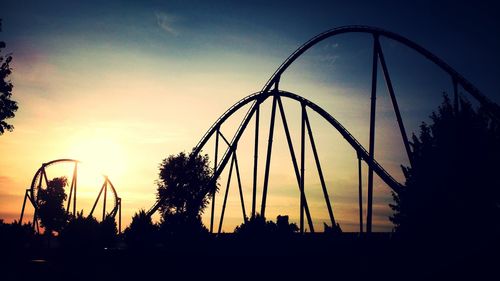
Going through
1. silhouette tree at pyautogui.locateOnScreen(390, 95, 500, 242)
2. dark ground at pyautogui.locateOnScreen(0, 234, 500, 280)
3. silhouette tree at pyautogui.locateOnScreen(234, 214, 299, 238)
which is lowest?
dark ground at pyautogui.locateOnScreen(0, 234, 500, 280)

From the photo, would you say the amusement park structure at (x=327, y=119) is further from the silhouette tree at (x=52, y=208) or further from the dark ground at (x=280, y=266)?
the silhouette tree at (x=52, y=208)

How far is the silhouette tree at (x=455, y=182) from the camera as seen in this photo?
14.7 meters

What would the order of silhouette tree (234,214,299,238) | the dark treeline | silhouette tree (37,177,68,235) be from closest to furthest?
the dark treeline, silhouette tree (234,214,299,238), silhouette tree (37,177,68,235)

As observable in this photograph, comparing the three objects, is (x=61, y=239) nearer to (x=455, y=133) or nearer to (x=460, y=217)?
(x=460, y=217)

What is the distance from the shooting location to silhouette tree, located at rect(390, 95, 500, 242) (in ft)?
48.3

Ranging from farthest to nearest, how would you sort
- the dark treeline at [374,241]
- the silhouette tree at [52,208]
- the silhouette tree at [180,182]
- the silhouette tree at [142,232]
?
the silhouette tree at [52,208]
the silhouette tree at [180,182]
the silhouette tree at [142,232]
the dark treeline at [374,241]

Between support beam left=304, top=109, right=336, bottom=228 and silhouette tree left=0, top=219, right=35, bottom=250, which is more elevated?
support beam left=304, top=109, right=336, bottom=228

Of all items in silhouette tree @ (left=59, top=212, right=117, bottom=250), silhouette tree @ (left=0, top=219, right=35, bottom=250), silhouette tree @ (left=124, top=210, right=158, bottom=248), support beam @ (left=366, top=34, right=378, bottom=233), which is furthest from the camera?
silhouette tree @ (left=124, top=210, right=158, bottom=248)

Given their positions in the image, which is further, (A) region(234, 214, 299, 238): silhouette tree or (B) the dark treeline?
(A) region(234, 214, 299, 238): silhouette tree

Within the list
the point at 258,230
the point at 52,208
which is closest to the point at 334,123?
the point at 258,230

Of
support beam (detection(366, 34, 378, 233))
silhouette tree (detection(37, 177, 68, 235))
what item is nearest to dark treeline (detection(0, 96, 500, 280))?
support beam (detection(366, 34, 378, 233))

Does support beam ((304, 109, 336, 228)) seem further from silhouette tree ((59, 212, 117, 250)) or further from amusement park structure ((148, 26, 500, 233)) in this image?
silhouette tree ((59, 212, 117, 250))

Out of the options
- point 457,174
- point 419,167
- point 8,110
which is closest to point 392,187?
point 419,167

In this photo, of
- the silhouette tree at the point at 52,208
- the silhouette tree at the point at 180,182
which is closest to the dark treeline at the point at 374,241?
the silhouette tree at the point at 180,182
